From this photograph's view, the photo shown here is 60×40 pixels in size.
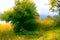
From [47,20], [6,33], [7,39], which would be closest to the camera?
[7,39]

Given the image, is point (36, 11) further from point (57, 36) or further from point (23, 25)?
point (57, 36)

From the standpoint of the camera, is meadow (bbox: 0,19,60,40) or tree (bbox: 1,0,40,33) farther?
tree (bbox: 1,0,40,33)

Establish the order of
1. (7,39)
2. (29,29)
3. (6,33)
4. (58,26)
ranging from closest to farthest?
(7,39) < (6,33) < (58,26) < (29,29)

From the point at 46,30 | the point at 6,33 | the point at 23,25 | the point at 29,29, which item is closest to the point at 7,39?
the point at 6,33

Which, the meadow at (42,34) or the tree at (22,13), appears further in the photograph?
the tree at (22,13)

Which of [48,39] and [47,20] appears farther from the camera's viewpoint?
[47,20]

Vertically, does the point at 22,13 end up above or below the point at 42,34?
above

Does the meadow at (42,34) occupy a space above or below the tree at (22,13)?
below

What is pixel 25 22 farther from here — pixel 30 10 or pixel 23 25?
pixel 30 10

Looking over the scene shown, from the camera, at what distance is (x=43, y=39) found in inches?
326

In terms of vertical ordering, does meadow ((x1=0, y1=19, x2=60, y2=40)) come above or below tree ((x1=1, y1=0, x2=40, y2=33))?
below

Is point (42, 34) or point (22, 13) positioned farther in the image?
point (22, 13)

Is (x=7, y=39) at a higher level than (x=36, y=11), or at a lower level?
lower

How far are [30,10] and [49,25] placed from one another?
3.17 m
